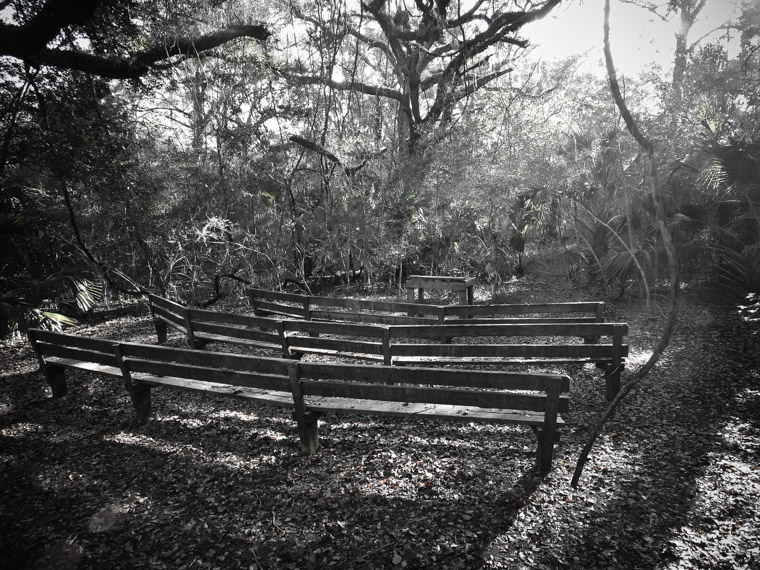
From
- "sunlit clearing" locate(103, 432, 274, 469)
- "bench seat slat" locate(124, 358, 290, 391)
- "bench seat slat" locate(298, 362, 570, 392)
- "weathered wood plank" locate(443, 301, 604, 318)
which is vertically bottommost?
"sunlit clearing" locate(103, 432, 274, 469)

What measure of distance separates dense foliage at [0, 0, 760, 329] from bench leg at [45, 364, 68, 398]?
280cm

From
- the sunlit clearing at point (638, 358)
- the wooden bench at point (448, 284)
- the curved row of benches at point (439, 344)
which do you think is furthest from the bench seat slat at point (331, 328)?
the wooden bench at point (448, 284)

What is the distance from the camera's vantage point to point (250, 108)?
9.97 m

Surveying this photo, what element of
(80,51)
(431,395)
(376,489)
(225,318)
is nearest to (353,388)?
(431,395)

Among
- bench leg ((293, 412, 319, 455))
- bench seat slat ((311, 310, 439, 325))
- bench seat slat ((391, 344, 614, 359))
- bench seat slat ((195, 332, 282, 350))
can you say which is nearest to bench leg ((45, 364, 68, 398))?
bench seat slat ((195, 332, 282, 350))

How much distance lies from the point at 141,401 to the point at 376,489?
2.75 meters

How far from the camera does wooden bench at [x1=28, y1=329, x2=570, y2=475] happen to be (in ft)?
9.14

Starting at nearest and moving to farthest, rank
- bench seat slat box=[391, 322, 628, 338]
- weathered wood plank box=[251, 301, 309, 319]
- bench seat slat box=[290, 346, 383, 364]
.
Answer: bench seat slat box=[391, 322, 628, 338] < bench seat slat box=[290, 346, 383, 364] < weathered wood plank box=[251, 301, 309, 319]

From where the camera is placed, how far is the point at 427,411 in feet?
10.0

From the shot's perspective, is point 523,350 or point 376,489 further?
point 523,350

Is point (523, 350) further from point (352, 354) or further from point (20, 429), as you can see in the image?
point (20, 429)

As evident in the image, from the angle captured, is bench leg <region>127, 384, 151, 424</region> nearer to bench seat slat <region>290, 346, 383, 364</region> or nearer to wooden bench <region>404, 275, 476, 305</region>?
bench seat slat <region>290, 346, 383, 364</region>

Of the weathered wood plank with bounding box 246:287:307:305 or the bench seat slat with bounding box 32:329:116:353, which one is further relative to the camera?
the weathered wood plank with bounding box 246:287:307:305

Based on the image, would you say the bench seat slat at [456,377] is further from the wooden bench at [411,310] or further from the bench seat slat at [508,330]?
the wooden bench at [411,310]
